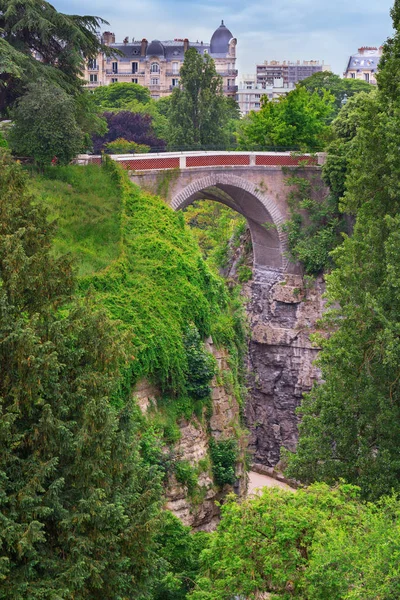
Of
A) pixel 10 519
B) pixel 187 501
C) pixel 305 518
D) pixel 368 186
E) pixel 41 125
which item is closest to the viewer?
pixel 10 519

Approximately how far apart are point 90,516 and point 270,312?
87.8 ft

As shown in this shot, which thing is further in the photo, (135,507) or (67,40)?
(67,40)

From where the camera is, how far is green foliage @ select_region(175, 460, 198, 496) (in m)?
23.0

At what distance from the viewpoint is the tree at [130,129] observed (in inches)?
2758

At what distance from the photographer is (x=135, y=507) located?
54.1ft

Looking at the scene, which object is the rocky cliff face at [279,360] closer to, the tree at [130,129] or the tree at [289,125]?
the tree at [289,125]

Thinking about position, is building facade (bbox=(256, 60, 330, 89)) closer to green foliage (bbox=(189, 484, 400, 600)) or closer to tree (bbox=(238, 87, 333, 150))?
tree (bbox=(238, 87, 333, 150))

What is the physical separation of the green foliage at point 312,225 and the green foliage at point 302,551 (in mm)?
22131

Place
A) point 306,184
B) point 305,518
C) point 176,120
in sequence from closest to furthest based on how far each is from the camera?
point 305,518
point 306,184
point 176,120

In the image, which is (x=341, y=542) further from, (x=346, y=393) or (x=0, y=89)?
(x=0, y=89)

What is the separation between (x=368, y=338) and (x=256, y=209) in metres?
18.5

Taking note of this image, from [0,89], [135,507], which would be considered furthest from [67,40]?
[135,507]

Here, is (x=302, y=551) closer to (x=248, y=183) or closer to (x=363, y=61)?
(x=248, y=183)

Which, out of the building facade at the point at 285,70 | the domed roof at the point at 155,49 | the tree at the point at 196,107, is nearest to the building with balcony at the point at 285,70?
the building facade at the point at 285,70
